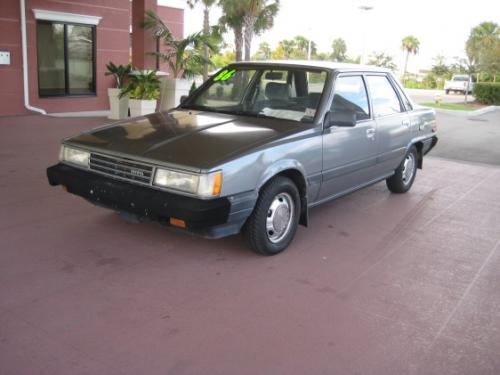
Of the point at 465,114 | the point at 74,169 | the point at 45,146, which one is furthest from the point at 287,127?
the point at 465,114

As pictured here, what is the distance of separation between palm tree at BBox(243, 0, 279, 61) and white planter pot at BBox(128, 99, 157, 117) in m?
9.31

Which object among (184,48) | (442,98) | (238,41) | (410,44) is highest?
(410,44)

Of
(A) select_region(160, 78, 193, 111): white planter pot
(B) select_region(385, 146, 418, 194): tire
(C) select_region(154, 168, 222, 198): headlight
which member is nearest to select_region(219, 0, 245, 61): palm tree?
(A) select_region(160, 78, 193, 111): white planter pot

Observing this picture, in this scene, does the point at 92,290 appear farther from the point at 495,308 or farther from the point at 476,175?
the point at 476,175

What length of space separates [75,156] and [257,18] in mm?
17731

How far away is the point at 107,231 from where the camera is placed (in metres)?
4.84

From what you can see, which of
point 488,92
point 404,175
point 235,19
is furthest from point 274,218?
point 488,92

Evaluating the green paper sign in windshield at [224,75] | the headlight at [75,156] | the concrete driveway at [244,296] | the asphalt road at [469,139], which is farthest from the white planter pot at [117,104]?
the headlight at [75,156]

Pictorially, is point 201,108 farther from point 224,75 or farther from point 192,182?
point 192,182

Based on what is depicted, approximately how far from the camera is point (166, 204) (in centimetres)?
382

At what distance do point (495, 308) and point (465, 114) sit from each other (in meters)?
17.3

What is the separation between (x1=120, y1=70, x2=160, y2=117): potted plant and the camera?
39.8ft

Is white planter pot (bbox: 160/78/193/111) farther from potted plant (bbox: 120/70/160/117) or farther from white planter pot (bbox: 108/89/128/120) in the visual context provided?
white planter pot (bbox: 108/89/128/120)

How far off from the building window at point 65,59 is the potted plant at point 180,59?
172 cm
